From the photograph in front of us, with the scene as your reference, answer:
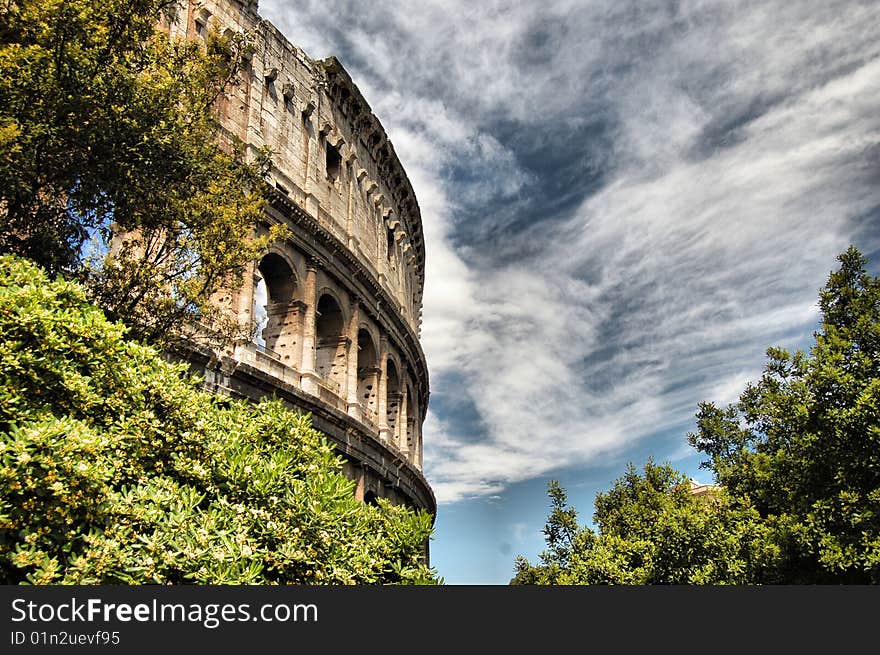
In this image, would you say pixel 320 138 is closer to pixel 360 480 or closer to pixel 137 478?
pixel 360 480

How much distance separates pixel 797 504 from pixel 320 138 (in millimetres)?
17631

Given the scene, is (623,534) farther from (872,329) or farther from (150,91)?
(150,91)

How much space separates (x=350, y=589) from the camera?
520cm

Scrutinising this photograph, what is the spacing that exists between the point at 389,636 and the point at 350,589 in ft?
1.59

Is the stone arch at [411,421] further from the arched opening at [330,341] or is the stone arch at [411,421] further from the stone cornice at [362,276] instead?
the arched opening at [330,341]

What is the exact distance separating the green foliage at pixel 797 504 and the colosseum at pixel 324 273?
22.5ft

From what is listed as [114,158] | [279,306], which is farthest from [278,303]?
[114,158]

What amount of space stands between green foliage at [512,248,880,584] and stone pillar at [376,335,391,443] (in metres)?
5.81

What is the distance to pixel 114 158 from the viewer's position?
370 inches

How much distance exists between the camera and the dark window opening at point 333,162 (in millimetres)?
23219

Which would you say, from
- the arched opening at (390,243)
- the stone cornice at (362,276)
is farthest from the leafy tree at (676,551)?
the arched opening at (390,243)

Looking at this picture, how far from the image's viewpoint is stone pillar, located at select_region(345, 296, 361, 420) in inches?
791

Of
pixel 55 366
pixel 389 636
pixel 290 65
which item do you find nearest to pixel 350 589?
pixel 389 636

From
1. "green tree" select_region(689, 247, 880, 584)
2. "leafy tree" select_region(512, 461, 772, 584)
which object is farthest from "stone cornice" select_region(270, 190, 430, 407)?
"green tree" select_region(689, 247, 880, 584)
